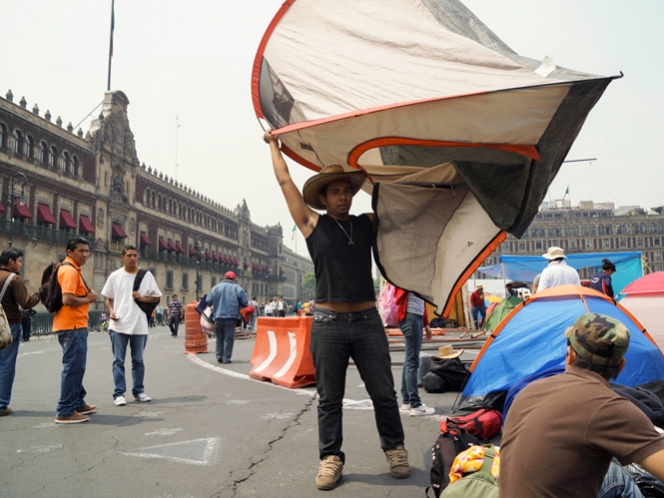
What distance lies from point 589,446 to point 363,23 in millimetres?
2680

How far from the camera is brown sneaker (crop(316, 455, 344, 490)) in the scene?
340cm

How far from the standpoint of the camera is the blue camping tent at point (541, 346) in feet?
15.5

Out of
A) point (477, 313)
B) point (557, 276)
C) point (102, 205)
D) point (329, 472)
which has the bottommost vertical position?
point (329, 472)

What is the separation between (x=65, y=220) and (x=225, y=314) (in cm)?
3451

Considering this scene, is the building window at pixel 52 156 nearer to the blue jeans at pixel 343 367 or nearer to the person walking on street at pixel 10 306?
the person walking on street at pixel 10 306

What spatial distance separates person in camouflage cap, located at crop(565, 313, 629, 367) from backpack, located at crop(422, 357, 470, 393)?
16.0 ft

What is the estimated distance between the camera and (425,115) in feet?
9.50

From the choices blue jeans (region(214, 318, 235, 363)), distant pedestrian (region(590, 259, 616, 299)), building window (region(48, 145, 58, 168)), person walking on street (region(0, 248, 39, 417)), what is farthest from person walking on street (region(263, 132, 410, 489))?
building window (region(48, 145, 58, 168))

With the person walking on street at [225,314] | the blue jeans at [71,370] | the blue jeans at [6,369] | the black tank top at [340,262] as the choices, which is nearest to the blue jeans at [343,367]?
the black tank top at [340,262]

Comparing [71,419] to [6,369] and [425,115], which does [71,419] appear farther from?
[425,115]

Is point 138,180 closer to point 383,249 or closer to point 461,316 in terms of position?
point 461,316

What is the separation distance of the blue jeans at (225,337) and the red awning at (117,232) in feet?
130

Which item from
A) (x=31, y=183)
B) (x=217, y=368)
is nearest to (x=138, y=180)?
(x=31, y=183)

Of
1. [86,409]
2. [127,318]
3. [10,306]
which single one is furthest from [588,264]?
[10,306]
